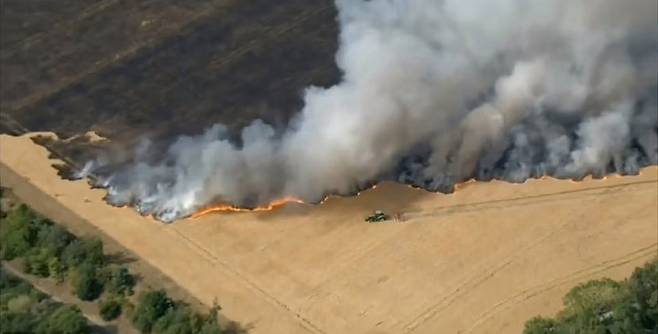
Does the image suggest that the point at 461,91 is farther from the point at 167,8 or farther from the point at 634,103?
the point at 167,8

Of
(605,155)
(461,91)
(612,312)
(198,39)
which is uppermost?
(198,39)

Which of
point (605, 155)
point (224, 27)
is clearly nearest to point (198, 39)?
point (224, 27)

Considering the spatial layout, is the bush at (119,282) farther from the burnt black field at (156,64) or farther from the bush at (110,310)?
the burnt black field at (156,64)

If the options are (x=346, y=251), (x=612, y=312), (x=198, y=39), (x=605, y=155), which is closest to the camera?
(x=612, y=312)

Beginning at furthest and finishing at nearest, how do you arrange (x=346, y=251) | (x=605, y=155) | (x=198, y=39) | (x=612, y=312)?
(x=198, y=39), (x=605, y=155), (x=346, y=251), (x=612, y=312)

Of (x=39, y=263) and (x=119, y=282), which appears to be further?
(x=39, y=263)

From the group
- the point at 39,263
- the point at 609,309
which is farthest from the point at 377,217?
the point at 39,263

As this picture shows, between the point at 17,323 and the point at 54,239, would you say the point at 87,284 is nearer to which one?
the point at 54,239

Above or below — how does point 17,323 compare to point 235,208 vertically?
below
